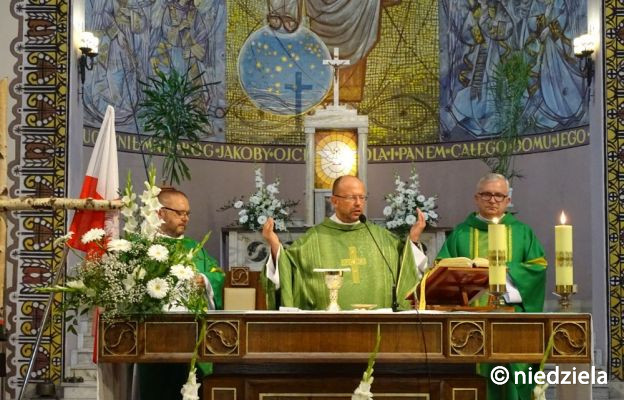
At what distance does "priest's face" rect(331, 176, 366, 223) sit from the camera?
A: 697cm

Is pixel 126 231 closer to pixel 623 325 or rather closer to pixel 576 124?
pixel 623 325

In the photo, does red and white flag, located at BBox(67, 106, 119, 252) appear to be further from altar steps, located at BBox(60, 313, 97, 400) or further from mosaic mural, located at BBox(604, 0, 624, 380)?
mosaic mural, located at BBox(604, 0, 624, 380)

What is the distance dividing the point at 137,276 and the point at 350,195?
184 centimetres

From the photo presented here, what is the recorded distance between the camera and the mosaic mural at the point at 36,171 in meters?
9.47

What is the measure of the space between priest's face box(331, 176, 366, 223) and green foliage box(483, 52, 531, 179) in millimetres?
5674

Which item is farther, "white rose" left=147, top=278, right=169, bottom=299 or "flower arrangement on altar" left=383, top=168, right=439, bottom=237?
"flower arrangement on altar" left=383, top=168, right=439, bottom=237

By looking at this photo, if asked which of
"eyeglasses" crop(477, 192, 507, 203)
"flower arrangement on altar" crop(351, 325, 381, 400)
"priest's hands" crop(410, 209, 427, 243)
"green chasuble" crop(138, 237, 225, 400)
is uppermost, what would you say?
"eyeglasses" crop(477, 192, 507, 203)

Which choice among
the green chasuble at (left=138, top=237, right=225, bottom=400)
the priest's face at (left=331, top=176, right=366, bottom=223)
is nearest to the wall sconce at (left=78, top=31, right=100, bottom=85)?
the green chasuble at (left=138, top=237, right=225, bottom=400)

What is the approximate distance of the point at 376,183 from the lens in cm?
1380

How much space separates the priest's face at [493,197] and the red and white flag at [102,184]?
2530 mm

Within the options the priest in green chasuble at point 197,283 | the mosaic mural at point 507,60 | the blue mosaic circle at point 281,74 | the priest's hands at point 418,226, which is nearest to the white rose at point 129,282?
the priest in green chasuble at point 197,283

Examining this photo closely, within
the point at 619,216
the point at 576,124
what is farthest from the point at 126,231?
the point at 576,124

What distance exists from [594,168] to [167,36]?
5610 mm

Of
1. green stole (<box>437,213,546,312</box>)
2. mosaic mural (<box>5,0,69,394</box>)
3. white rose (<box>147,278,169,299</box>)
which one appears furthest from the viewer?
mosaic mural (<box>5,0,69,394</box>)
